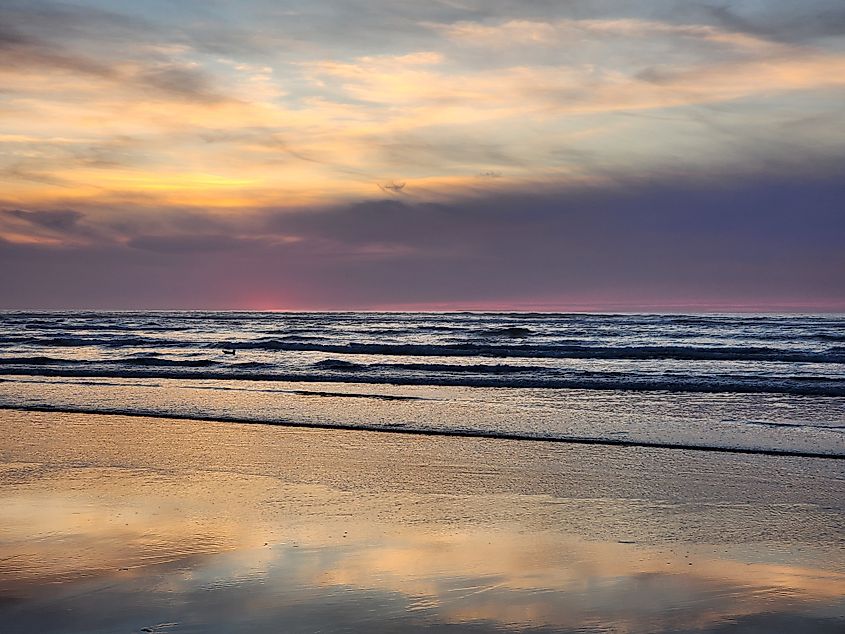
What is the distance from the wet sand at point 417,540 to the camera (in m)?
4.80

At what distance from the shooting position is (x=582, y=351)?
31562 mm

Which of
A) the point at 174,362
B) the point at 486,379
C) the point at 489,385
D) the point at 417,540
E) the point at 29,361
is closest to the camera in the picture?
the point at 417,540

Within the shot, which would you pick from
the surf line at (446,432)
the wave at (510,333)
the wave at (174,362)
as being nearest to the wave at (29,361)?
the wave at (174,362)

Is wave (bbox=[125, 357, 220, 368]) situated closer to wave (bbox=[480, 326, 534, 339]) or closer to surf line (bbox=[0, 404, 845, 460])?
surf line (bbox=[0, 404, 845, 460])

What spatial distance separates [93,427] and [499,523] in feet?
25.0

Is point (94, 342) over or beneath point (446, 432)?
over

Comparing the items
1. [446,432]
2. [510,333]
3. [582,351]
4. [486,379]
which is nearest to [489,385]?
[486,379]

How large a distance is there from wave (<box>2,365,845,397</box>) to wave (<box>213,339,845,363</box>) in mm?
7780

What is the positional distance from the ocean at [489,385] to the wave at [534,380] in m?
0.06

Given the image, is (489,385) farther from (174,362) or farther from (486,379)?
(174,362)

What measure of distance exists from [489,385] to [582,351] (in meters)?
13.3

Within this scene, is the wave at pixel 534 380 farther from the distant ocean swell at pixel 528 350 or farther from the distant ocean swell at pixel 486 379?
the distant ocean swell at pixel 528 350

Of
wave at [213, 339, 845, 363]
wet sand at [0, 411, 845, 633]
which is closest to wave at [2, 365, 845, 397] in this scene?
wave at [213, 339, 845, 363]

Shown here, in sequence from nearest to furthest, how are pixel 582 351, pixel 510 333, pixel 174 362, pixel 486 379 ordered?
pixel 486 379 → pixel 174 362 → pixel 582 351 → pixel 510 333
